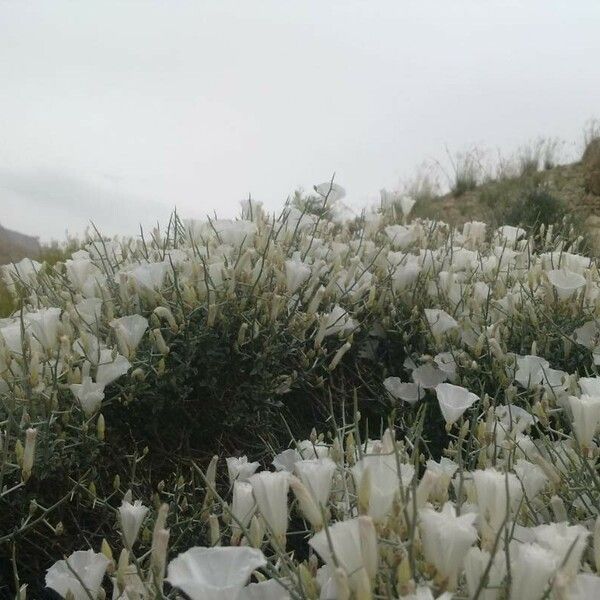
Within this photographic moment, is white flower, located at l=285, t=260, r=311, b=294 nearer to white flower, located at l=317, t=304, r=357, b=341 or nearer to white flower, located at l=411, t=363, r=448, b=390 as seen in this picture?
white flower, located at l=317, t=304, r=357, b=341

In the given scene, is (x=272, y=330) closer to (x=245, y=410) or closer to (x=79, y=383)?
(x=245, y=410)

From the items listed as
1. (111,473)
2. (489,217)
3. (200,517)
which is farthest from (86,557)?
(489,217)

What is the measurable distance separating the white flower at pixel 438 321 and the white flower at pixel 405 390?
0.76ft

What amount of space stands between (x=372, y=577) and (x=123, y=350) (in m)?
1.26

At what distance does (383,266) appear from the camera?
3.18 metres

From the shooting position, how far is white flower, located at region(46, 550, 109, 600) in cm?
143

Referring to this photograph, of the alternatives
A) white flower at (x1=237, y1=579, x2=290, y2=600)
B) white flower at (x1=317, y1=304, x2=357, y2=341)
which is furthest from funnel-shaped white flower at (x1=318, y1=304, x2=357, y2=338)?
white flower at (x1=237, y1=579, x2=290, y2=600)

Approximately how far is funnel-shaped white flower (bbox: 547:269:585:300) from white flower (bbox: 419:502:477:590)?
1.70 meters

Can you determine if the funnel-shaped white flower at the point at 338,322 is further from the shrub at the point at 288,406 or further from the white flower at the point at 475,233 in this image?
the white flower at the point at 475,233

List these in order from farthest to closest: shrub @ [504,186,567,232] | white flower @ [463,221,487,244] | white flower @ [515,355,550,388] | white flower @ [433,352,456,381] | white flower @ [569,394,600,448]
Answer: shrub @ [504,186,567,232] < white flower @ [463,221,487,244] < white flower @ [433,352,456,381] < white flower @ [515,355,550,388] < white flower @ [569,394,600,448]

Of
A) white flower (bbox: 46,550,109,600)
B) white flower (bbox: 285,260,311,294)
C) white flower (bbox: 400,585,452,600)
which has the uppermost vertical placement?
white flower (bbox: 285,260,311,294)

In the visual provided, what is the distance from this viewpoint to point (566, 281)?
261 centimetres

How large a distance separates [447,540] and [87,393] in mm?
1202

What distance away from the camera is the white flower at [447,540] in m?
1.06
